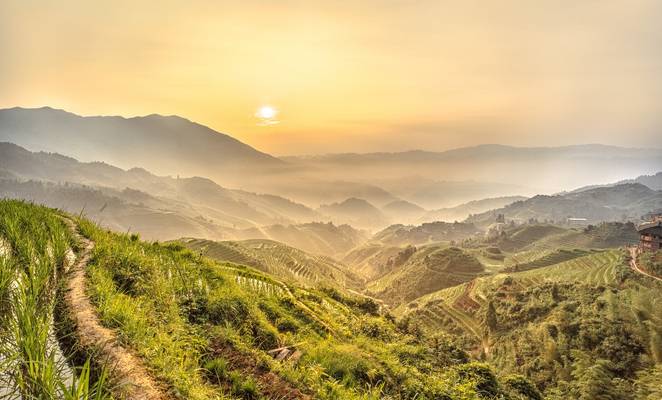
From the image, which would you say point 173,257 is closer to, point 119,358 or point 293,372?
point 293,372

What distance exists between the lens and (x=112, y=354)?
4.67 m

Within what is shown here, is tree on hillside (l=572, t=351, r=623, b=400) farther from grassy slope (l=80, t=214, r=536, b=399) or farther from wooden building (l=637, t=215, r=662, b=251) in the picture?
wooden building (l=637, t=215, r=662, b=251)

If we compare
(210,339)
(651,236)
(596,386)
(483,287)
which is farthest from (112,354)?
(651,236)

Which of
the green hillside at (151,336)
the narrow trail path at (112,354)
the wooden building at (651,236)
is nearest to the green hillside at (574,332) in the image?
the wooden building at (651,236)

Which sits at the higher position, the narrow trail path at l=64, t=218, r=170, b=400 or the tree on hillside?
the narrow trail path at l=64, t=218, r=170, b=400

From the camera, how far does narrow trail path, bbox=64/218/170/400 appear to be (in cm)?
411

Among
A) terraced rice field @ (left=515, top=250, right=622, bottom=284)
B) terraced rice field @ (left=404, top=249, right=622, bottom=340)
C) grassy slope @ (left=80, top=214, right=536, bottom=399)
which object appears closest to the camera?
grassy slope @ (left=80, top=214, right=536, bottom=399)

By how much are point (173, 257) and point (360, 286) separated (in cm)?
18721

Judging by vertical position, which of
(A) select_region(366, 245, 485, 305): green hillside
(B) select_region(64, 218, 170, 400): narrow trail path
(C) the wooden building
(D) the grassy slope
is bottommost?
(A) select_region(366, 245, 485, 305): green hillside

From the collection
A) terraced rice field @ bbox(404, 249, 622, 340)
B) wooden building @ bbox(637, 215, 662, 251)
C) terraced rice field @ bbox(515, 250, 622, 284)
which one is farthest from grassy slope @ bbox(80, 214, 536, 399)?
wooden building @ bbox(637, 215, 662, 251)

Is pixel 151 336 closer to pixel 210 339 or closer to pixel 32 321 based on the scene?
pixel 32 321

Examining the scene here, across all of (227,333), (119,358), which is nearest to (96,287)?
(119,358)

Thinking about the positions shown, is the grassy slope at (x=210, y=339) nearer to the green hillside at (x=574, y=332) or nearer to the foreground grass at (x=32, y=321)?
the foreground grass at (x=32, y=321)

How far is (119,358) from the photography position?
15.0ft
